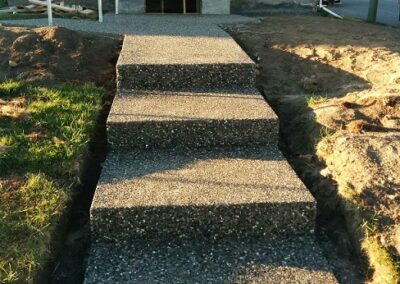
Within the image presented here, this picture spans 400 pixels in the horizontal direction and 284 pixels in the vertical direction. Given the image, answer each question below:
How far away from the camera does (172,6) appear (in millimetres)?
9578

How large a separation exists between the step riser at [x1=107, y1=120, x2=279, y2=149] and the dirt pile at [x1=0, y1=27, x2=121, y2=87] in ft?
4.65

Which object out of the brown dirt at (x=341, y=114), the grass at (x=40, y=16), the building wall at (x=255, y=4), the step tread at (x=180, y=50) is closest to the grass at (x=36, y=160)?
the step tread at (x=180, y=50)

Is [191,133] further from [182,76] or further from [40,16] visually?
[40,16]

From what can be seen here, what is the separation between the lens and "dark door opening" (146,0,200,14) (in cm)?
A: 931

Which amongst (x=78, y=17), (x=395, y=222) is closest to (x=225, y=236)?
(x=395, y=222)

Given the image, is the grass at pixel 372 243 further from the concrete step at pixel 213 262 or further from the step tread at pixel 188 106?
the step tread at pixel 188 106

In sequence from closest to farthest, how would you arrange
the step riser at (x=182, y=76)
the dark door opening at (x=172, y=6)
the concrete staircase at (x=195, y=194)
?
1. the concrete staircase at (x=195, y=194)
2. the step riser at (x=182, y=76)
3. the dark door opening at (x=172, y=6)

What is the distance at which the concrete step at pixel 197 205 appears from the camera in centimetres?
255

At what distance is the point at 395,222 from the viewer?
2.55m

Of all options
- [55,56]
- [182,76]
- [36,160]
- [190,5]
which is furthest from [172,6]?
[36,160]

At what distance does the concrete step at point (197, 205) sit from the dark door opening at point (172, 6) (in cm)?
691

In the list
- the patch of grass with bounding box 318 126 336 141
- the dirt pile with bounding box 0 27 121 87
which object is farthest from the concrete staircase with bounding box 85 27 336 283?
the dirt pile with bounding box 0 27 121 87

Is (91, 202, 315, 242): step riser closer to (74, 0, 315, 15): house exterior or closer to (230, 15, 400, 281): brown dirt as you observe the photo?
(230, 15, 400, 281): brown dirt

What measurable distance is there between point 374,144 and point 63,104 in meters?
2.45
